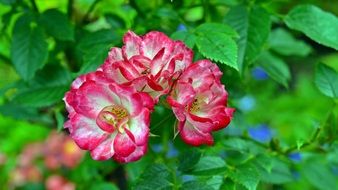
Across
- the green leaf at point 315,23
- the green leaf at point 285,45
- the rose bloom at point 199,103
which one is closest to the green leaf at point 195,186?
the rose bloom at point 199,103

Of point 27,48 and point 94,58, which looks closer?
point 94,58

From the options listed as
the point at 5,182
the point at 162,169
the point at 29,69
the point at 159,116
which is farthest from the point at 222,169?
the point at 5,182

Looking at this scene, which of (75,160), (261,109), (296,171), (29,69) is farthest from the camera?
(261,109)

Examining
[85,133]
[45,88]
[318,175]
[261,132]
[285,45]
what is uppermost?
[85,133]

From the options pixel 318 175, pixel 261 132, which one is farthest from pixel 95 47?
pixel 261 132

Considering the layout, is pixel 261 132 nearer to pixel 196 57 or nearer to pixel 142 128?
pixel 196 57

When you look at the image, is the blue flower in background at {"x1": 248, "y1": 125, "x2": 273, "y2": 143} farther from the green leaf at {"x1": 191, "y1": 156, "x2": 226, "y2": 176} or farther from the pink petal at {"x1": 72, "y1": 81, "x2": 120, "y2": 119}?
the pink petal at {"x1": 72, "y1": 81, "x2": 120, "y2": 119}

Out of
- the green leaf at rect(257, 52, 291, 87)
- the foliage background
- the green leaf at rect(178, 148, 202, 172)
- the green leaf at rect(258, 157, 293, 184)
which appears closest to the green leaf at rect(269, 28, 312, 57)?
the foliage background

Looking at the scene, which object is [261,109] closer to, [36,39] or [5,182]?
[5,182]

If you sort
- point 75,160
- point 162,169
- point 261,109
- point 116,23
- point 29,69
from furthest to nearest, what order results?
point 261,109 → point 75,160 → point 116,23 → point 29,69 → point 162,169
